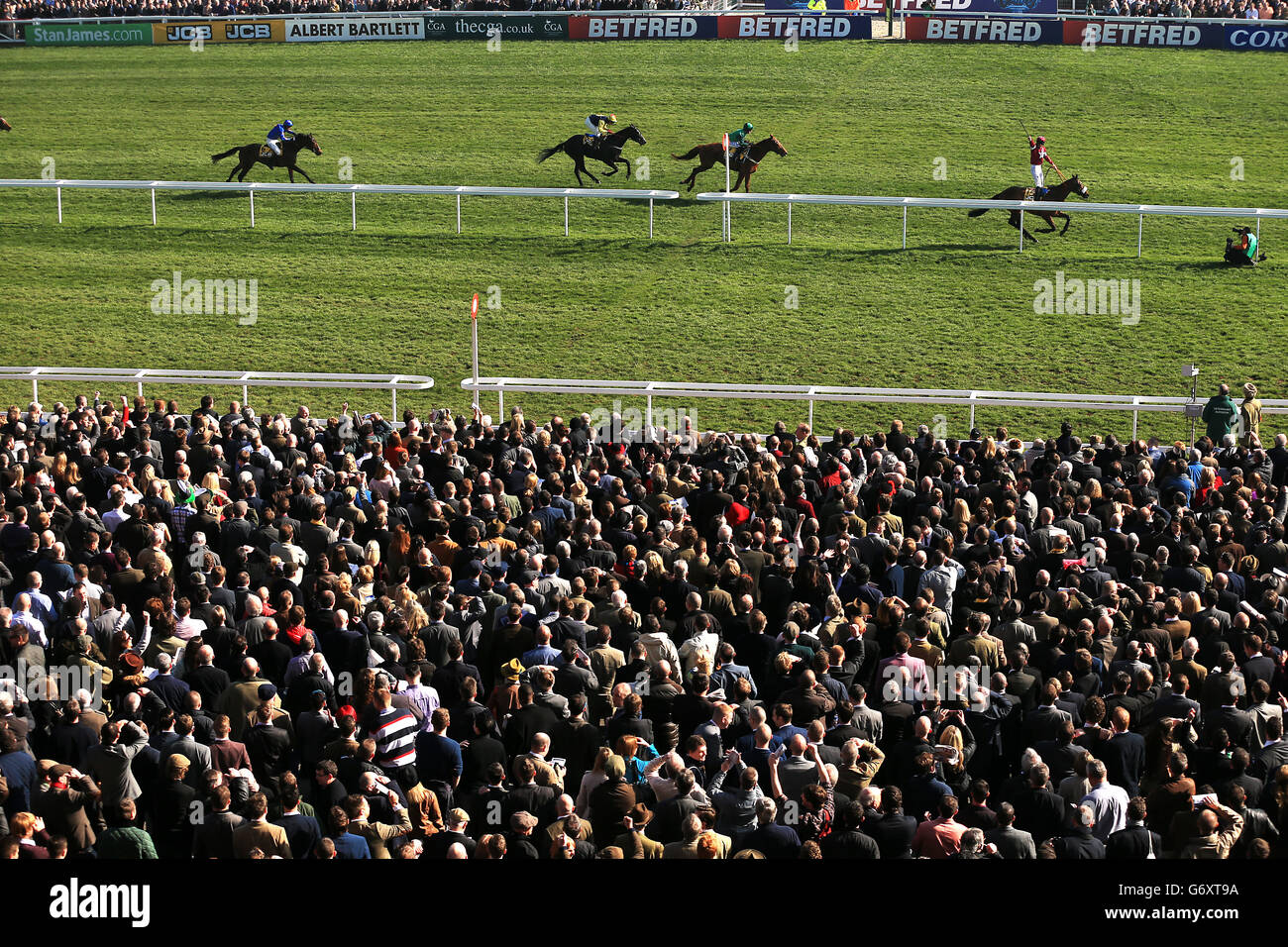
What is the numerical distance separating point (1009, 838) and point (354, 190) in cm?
1634

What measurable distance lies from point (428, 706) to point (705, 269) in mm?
13009

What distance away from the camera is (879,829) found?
5.92 m

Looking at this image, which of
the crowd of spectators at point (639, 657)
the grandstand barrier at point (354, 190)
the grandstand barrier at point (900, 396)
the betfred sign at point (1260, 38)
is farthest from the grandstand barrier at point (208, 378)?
the betfred sign at point (1260, 38)

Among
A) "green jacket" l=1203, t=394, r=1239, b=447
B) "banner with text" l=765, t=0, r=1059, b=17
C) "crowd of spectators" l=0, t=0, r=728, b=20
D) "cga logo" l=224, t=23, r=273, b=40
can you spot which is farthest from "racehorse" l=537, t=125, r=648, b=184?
"cga logo" l=224, t=23, r=273, b=40

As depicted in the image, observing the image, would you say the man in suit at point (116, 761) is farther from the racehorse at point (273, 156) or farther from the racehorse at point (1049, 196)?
the racehorse at point (273, 156)

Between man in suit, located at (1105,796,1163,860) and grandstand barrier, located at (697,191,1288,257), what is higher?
grandstand barrier, located at (697,191,1288,257)

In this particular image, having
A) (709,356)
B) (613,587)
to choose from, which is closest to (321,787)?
(613,587)

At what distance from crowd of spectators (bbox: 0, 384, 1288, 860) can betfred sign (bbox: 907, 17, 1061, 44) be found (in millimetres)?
20859

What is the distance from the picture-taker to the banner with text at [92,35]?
108ft

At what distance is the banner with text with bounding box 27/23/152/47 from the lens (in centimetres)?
3278

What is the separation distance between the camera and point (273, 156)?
890 inches

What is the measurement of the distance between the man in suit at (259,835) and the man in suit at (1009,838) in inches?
107

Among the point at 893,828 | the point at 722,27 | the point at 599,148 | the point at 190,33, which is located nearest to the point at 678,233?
the point at 599,148

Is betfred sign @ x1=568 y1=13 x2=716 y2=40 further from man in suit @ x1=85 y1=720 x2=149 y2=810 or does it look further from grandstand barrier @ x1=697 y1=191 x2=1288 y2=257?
man in suit @ x1=85 y1=720 x2=149 y2=810
